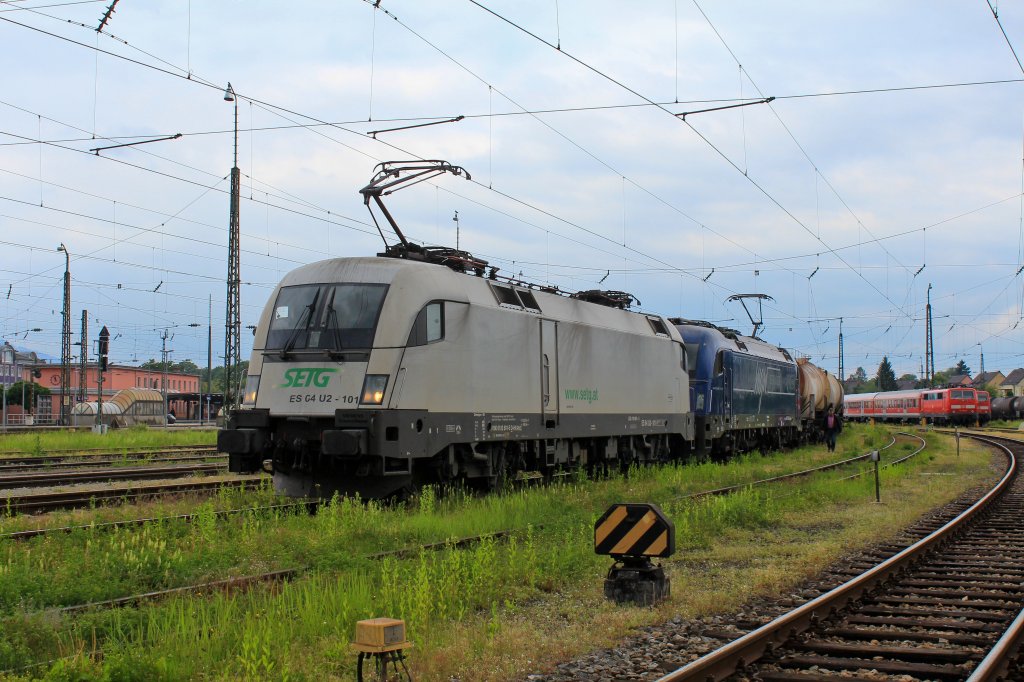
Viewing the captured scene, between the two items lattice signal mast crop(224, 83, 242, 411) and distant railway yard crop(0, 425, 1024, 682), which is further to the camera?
lattice signal mast crop(224, 83, 242, 411)

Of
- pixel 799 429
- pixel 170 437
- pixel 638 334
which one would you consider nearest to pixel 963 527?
pixel 638 334

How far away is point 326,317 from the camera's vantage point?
13219 millimetres

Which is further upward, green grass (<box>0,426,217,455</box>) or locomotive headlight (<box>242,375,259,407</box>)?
locomotive headlight (<box>242,375,259,407</box>)

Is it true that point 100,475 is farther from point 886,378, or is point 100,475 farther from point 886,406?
point 886,378

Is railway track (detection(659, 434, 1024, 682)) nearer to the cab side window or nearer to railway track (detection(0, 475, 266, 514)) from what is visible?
the cab side window

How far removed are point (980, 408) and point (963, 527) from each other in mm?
59123

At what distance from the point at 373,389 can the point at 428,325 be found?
1.33 m

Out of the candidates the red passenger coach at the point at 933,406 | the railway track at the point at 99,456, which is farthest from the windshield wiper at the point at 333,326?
the red passenger coach at the point at 933,406

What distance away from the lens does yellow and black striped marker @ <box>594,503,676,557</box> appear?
822cm

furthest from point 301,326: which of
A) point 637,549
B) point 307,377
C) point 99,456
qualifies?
point 99,456

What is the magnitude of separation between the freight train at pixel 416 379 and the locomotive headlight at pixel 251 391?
22 mm

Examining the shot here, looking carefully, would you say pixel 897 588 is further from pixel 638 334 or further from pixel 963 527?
pixel 638 334

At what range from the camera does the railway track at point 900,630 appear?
6.11 meters

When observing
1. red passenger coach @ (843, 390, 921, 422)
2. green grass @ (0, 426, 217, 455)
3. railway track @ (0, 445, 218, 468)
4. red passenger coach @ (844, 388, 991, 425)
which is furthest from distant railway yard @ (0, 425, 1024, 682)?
red passenger coach @ (843, 390, 921, 422)
